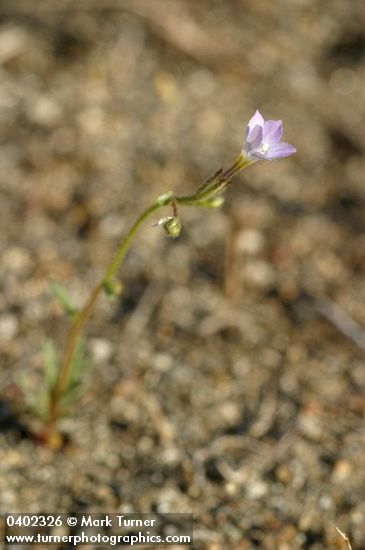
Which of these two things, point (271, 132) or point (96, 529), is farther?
point (96, 529)

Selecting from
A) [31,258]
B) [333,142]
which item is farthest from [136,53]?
[31,258]

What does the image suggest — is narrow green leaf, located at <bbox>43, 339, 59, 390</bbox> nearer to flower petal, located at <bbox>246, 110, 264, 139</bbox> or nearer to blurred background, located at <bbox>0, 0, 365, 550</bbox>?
blurred background, located at <bbox>0, 0, 365, 550</bbox>

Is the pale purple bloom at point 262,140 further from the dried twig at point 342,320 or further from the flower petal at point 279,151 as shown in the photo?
the dried twig at point 342,320

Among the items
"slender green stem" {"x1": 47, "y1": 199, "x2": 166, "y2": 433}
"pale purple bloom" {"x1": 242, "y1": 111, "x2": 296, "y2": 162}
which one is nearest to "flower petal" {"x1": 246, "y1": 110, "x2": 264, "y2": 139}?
"pale purple bloom" {"x1": 242, "y1": 111, "x2": 296, "y2": 162}

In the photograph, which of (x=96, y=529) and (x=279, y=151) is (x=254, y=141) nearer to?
(x=279, y=151)

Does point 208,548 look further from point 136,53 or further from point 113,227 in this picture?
point 136,53

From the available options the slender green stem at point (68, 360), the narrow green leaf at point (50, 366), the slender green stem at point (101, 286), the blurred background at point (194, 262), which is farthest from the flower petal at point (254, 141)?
the blurred background at point (194, 262)

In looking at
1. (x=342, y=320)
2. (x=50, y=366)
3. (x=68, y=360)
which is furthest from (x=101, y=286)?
(x=342, y=320)

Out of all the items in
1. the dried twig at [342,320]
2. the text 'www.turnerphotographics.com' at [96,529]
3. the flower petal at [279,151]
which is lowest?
the text 'www.turnerphotographics.com' at [96,529]

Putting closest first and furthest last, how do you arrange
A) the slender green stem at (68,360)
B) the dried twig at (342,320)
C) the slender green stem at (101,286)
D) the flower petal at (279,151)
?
1. the flower petal at (279,151)
2. the slender green stem at (101,286)
3. the slender green stem at (68,360)
4. the dried twig at (342,320)
